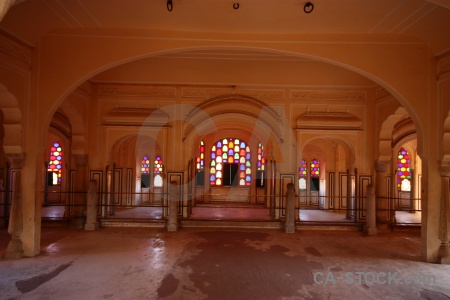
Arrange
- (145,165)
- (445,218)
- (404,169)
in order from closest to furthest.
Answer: (445,218)
(404,169)
(145,165)

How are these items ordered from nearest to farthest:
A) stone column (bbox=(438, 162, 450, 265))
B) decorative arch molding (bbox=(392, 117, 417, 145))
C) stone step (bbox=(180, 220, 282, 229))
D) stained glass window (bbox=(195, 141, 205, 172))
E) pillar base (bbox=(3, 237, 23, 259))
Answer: pillar base (bbox=(3, 237, 23, 259)), stone column (bbox=(438, 162, 450, 265)), stone step (bbox=(180, 220, 282, 229)), decorative arch molding (bbox=(392, 117, 417, 145)), stained glass window (bbox=(195, 141, 205, 172))

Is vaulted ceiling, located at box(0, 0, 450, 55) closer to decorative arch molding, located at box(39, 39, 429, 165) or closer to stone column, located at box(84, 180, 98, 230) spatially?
decorative arch molding, located at box(39, 39, 429, 165)

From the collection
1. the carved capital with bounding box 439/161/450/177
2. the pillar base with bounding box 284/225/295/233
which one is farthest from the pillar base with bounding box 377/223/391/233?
the carved capital with bounding box 439/161/450/177

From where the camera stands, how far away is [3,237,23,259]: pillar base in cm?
624

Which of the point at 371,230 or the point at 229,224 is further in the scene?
the point at 229,224

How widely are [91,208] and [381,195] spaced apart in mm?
8693

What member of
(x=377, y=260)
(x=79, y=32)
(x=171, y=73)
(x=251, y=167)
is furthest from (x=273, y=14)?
(x=251, y=167)

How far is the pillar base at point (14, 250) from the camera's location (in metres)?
6.24

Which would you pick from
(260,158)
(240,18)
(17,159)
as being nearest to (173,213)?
(17,159)

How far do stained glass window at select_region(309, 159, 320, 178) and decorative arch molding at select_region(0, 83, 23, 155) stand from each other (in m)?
12.1

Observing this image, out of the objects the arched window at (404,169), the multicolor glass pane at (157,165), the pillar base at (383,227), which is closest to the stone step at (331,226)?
the pillar base at (383,227)

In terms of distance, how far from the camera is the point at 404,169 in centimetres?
1447

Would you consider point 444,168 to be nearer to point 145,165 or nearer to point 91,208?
point 91,208

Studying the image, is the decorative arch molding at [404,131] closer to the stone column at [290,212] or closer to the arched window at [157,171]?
the stone column at [290,212]
